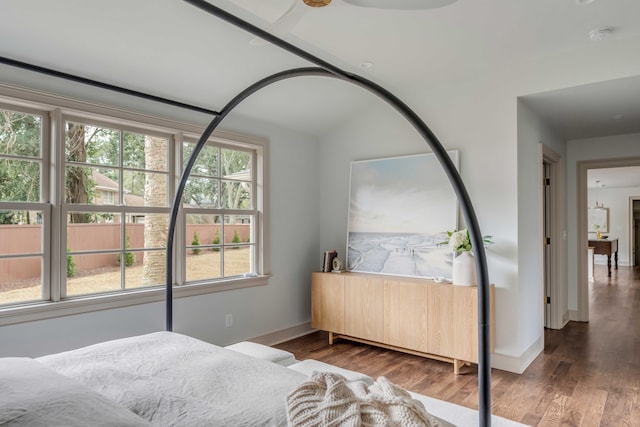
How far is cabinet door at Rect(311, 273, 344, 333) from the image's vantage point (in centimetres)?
431

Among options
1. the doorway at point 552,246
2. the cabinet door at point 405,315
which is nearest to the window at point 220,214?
the cabinet door at point 405,315

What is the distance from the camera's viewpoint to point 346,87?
4156mm

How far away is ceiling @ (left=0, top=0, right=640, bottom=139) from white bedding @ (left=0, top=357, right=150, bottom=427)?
2.11 meters

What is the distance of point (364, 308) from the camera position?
13.5 feet

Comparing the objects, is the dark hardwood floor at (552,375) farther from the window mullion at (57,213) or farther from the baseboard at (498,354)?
the window mullion at (57,213)

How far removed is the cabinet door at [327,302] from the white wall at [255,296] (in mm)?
309

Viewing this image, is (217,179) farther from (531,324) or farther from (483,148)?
(531,324)

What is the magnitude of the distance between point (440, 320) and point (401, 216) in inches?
45.6

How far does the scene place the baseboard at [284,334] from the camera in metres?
4.29

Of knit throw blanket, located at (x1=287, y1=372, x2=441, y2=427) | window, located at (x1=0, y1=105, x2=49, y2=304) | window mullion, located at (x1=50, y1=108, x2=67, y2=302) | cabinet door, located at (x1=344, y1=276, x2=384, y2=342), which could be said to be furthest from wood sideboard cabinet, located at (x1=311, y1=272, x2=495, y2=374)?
window, located at (x1=0, y1=105, x2=49, y2=304)

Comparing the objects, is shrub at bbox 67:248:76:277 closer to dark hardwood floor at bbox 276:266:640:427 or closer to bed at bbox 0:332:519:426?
bed at bbox 0:332:519:426

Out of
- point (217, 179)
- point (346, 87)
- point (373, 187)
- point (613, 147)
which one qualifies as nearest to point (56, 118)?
point (217, 179)

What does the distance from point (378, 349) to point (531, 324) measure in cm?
150

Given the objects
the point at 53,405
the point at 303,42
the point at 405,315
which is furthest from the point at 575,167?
the point at 53,405
